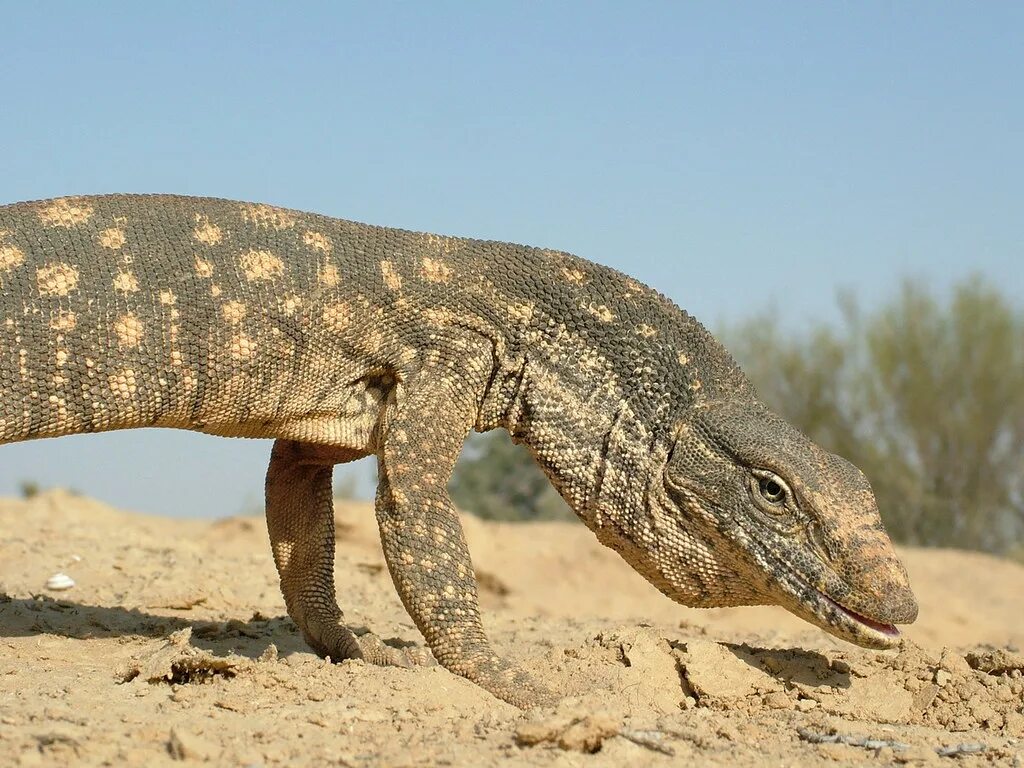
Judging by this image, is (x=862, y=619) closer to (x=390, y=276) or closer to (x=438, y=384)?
(x=438, y=384)

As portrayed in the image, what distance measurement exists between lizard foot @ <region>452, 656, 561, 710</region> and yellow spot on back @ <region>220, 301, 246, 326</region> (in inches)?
92.0

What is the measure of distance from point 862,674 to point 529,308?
315 centimetres

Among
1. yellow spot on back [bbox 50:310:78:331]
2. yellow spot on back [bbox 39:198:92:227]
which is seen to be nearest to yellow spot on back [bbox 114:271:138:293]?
yellow spot on back [bbox 50:310:78:331]

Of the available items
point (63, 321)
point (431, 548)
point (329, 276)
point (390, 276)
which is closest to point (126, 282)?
point (63, 321)

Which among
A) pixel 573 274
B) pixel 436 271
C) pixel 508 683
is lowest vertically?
pixel 508 683

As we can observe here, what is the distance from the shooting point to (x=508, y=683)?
6.78 m

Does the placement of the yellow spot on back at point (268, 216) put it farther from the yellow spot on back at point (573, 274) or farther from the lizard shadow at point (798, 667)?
the lizard shadow at point (798, 667)

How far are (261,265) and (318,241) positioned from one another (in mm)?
419

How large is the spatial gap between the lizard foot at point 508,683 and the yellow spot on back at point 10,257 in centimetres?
330

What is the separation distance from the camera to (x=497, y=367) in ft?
24.2

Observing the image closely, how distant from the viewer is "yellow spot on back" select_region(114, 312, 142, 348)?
A: 6758 millimetres

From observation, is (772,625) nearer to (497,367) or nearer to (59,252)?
(497,367)

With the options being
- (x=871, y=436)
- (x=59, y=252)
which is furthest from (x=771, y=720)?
(x=871, y=436)

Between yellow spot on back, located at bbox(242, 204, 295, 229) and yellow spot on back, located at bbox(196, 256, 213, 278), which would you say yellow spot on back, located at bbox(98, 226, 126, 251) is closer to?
yellow spot on back, located at bbox(196, 256, 213, 278)
